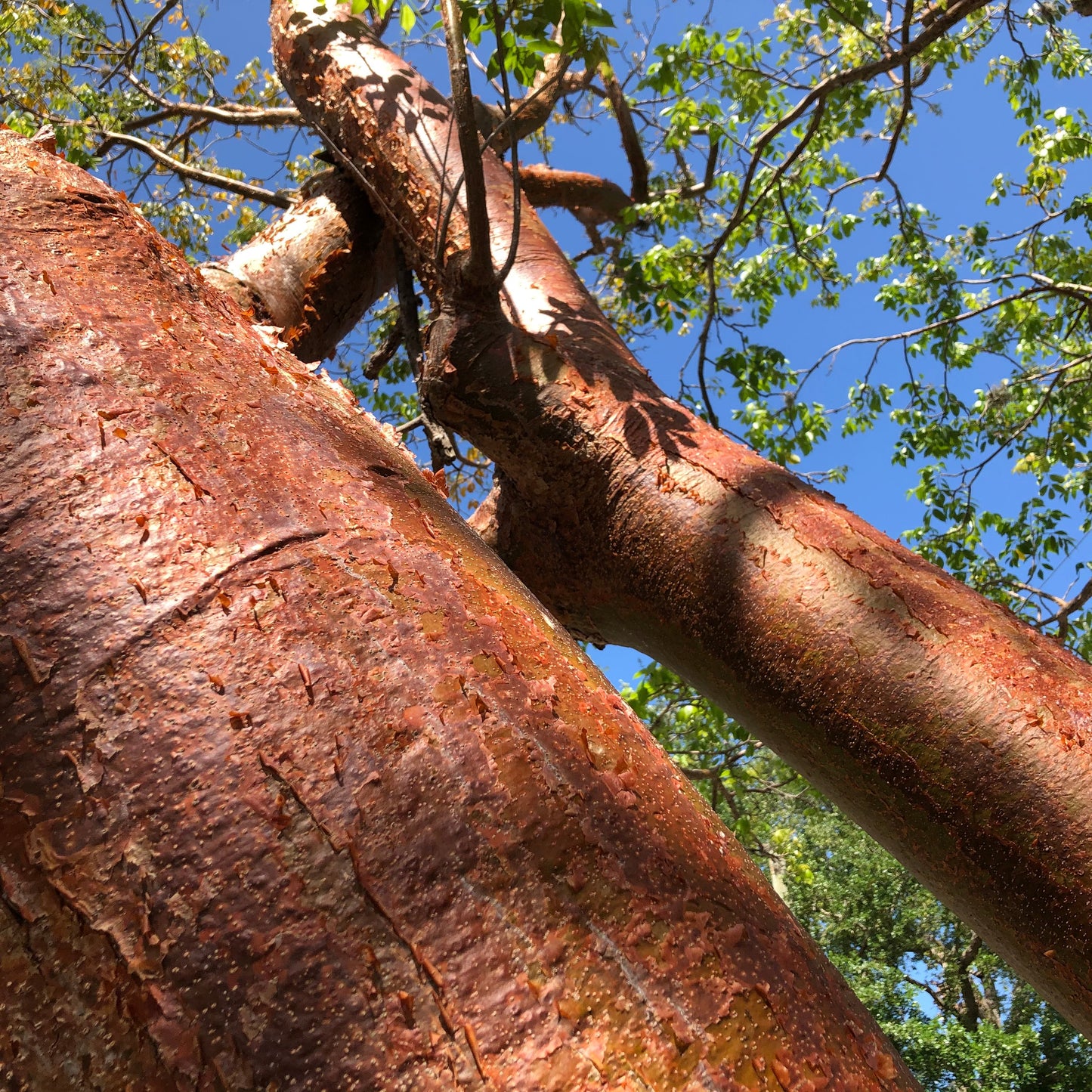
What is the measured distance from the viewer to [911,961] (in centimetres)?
1644

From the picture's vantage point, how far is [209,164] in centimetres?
618

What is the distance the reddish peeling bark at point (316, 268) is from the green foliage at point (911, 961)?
412cm

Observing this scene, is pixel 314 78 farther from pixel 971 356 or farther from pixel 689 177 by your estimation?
pixel 971 356

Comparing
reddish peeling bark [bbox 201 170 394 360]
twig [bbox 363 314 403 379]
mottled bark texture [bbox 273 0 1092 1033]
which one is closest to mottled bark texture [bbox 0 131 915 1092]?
mottled bark texture [bbox 273 0 1092 1033]

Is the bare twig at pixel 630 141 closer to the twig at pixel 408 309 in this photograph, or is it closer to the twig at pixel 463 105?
the twig at pixel 408 309

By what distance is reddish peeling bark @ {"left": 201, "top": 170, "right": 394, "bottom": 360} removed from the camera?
2.63 metres

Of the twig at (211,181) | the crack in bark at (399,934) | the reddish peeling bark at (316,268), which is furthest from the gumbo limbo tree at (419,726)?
the twig at (211,181)

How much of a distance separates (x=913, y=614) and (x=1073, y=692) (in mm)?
250

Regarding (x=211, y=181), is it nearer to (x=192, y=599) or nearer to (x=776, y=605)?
(x=776, y=605)

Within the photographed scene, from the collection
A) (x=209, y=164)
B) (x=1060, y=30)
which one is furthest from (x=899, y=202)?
(x=209, y=164)

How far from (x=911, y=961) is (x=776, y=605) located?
1839cm

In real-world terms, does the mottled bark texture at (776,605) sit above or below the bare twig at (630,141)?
below

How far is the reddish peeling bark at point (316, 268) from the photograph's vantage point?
8.63ft

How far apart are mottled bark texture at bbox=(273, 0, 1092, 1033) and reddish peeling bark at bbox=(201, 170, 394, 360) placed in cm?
48
